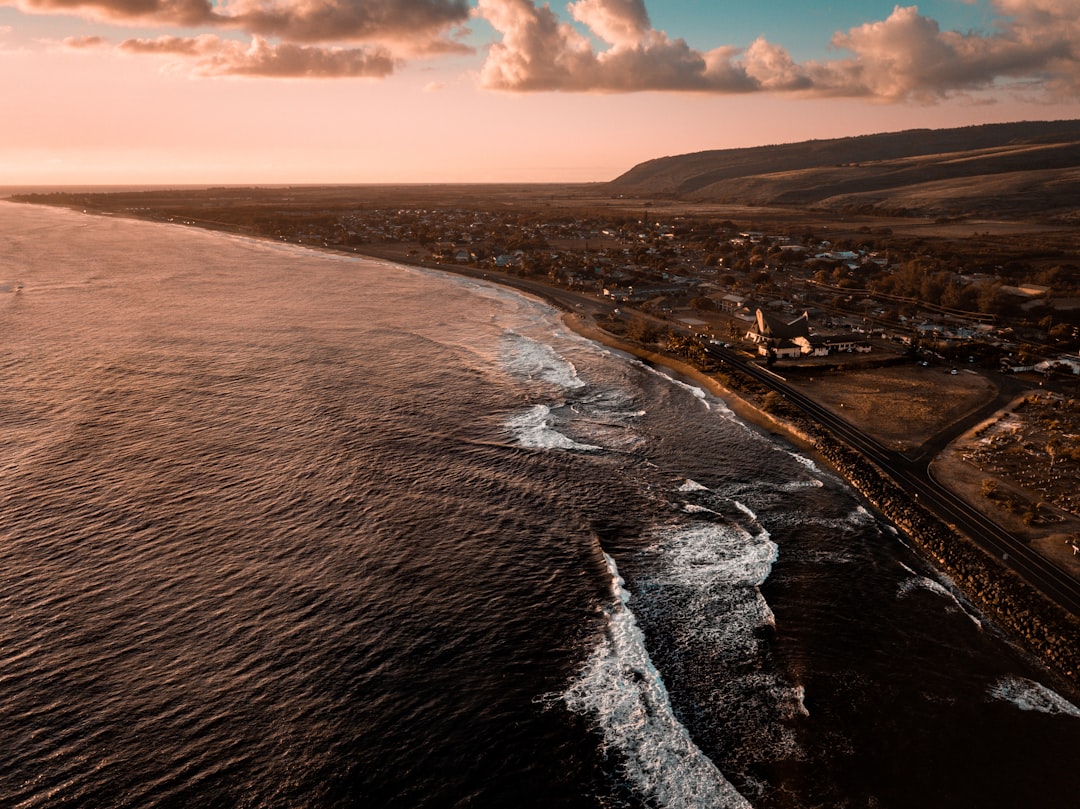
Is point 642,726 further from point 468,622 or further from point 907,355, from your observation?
point 907,355

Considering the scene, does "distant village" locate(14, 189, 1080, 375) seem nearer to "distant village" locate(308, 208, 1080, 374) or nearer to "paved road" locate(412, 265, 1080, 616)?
"distant village" locate(308, 208, 1080, 374)

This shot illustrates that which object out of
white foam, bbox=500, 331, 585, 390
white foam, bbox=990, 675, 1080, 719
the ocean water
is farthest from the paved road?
white foam, bbox=500, 331, 585, 390

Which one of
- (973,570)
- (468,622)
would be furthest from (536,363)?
(973,570)

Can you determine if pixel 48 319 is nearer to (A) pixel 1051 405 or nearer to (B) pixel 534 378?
(B) pixel 534 378

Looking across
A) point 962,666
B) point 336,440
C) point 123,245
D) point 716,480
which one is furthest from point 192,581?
point 123,245

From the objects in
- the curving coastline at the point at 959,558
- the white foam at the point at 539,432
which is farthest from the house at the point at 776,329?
the white foam at the point at 539,432

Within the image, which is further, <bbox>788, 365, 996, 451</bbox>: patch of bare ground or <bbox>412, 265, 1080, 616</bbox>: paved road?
<bbox>788, 365, 996, 451</bbox>: patch of bare ground
